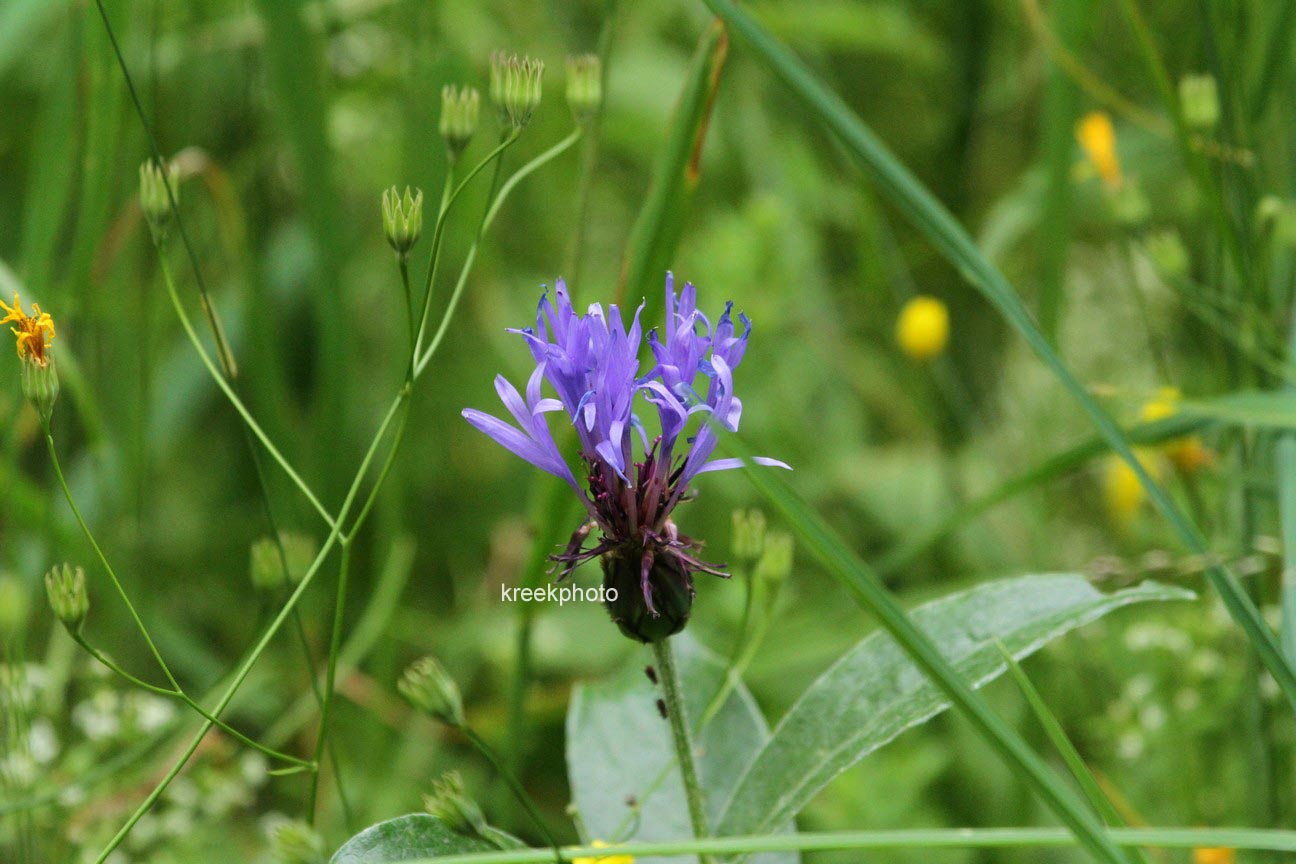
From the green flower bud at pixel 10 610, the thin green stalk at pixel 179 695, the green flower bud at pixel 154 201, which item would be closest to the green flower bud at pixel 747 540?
the thin green stalk at pixel 179 695

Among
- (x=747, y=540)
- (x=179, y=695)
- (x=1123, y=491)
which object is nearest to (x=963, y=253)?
(x=747, y=540)

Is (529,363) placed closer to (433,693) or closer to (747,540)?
(747,540)

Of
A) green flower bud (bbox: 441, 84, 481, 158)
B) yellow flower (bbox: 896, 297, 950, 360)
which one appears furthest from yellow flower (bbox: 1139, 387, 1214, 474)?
green flower bud (bbox: 441, 84, 481, 158)

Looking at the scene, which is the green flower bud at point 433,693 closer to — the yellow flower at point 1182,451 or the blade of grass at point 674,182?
the blade of grass at point 674,182

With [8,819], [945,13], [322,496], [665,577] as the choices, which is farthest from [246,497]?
[945,13]

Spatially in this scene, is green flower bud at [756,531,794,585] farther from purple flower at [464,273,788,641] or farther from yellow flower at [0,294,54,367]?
yellow flower at [0,294,54,367]
